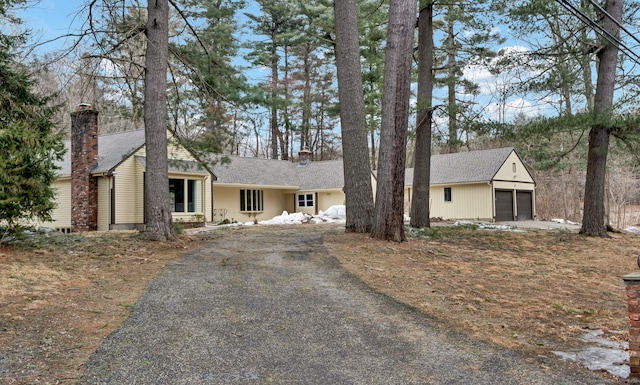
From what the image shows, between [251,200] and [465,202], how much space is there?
11555 mm

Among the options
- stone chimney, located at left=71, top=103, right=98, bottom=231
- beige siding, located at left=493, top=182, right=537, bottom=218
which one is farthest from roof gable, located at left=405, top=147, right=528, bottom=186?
stone chimney, located at left=71, top=103, right=98, bottom=231

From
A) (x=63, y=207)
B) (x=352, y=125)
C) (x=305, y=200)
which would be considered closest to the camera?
(x=352, y=125)

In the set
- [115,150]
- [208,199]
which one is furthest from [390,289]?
[115,150]

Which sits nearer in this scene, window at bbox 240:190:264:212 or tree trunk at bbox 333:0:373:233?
tree trunk at bbox 333:0:373:233

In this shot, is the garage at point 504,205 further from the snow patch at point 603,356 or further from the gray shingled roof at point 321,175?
the snow patch at point 603,356

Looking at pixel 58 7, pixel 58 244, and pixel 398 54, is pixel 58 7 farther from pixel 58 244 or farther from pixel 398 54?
pixel 398 54

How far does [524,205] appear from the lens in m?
25.0

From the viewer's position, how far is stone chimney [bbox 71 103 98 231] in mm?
15609

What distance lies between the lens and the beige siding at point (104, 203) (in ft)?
51.3

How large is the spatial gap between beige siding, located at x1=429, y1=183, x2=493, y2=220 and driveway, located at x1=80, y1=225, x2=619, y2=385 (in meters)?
19.1

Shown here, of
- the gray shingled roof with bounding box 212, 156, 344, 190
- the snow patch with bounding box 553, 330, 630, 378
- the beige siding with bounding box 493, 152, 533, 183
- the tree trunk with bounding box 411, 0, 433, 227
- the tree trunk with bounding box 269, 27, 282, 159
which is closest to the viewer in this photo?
the snow patch with bounding box 553, 330, 630, 378

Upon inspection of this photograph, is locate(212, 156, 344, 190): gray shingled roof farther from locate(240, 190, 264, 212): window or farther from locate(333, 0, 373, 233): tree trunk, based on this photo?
locate(333, 0, 373, 233): tree trunk

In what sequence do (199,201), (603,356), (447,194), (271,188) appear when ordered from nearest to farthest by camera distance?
(603,356)
(199,201)
(271,188)
(447,194)

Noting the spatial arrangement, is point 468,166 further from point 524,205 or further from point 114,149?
point 114,149
